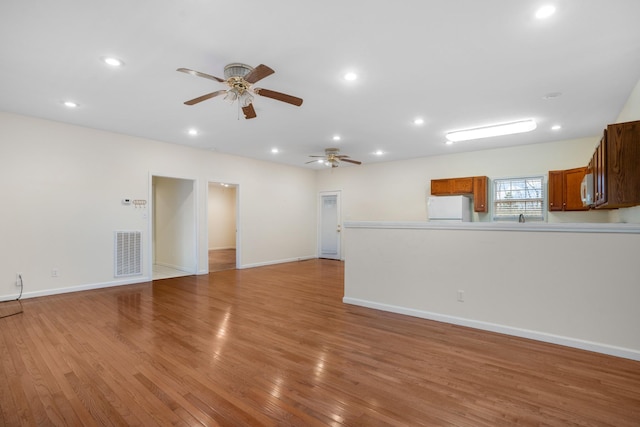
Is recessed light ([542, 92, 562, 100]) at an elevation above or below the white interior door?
above

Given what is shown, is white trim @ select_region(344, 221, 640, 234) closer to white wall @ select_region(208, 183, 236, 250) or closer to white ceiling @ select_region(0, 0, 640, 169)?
white ceiling @ select_region(0, 0, 640, 169)

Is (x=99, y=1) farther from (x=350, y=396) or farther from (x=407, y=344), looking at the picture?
(x=407, y=344)

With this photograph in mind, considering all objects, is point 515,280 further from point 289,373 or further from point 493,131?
point 493,131

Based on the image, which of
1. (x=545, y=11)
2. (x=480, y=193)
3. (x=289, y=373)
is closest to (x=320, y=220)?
(x=480, y=193)

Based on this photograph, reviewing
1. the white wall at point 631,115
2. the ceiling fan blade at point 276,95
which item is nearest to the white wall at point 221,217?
the ceiling fan blade at point 276,95

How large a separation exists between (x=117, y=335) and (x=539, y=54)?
5121mm

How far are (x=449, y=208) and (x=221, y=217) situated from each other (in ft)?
27.3

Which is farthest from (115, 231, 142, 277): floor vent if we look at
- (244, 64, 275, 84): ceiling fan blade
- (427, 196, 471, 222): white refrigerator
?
(427, 196, 471, 222): white refrigerator

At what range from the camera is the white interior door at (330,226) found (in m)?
9.33

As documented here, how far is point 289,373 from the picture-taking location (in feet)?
8.21

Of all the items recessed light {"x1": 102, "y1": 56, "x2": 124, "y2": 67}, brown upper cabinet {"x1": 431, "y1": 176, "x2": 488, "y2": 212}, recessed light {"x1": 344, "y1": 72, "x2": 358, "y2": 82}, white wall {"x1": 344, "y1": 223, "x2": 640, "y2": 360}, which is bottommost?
white wall {"x1": 344, "y1": 223, "x2": 640, "y2": 360}

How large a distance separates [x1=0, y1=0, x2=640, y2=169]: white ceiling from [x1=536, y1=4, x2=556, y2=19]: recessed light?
0.04 m

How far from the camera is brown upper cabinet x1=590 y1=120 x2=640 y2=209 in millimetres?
2645

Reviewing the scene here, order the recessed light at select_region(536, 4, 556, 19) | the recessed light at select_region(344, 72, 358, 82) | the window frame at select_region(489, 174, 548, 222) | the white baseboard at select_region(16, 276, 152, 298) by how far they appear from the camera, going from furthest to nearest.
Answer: the window frame at select_region(489, 174, 548, 222), the white baseboard at select_region(16, 276, 152, 298), the recessed light at select_region(344, 72, 358, 82), the recessed light at select_region(536, 4, 556, 19)
